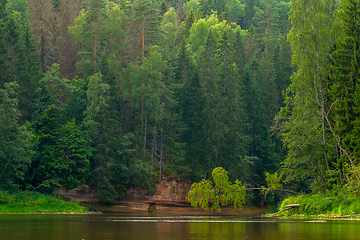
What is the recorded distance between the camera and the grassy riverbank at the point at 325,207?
1119 inches

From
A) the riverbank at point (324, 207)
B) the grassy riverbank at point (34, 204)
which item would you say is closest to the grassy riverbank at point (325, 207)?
the riverbank at point (324, 207)

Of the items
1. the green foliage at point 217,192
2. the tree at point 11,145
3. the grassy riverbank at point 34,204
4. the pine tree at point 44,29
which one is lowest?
the grassy riverbank at point 34,204

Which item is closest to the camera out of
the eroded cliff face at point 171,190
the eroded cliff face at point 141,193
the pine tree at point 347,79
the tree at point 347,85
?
the tree at point 347,85

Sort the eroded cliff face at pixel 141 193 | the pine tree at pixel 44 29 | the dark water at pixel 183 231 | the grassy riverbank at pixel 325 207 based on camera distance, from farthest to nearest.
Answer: the pine tree at pixel 44 29 → the eroded cliff face at pixel 141 193 → the grassy riverbank at pixel 325 207 → the dark water at pixel 183 231

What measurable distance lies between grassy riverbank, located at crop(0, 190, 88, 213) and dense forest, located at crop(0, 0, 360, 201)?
208 centimetres

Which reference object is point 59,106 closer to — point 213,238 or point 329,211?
point 329,211

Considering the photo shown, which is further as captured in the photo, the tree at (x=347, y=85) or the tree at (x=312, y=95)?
the tree at (x=312, y=95)

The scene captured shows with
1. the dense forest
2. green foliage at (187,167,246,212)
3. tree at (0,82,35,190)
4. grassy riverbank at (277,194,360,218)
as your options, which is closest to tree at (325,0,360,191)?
the dense forest

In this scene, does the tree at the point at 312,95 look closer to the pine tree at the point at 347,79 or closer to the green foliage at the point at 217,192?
the pine tree at the point at 347,79

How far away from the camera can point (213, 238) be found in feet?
46.9

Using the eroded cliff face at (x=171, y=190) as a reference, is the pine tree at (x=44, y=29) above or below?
above

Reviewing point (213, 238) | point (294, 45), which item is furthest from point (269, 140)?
point (213, 238)

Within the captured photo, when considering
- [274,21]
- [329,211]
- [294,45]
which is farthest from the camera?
[274,21]

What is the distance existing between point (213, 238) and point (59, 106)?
47.6m
